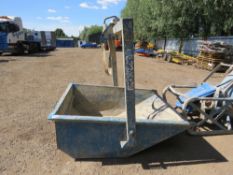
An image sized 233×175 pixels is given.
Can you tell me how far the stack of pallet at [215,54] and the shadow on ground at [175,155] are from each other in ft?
31.9

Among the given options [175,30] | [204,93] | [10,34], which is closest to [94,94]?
[204,93]

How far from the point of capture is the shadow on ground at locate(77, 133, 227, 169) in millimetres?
3174

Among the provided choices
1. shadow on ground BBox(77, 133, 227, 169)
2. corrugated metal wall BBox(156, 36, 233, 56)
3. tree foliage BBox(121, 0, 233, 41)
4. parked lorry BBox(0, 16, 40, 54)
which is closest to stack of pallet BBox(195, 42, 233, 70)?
tree foliage BBox(121, 0, 233, 41)

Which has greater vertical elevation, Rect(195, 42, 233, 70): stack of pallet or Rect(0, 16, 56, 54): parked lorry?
Rect(0, 16, 56, 54): parked lorry

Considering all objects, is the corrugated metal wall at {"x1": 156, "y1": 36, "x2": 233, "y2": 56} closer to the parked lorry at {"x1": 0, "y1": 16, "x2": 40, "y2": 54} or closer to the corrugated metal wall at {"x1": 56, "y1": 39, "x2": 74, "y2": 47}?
the parked lorry at {"x1": 0, "y1": 16, "x2": 40, "y2": 54}

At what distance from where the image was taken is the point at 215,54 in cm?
1262

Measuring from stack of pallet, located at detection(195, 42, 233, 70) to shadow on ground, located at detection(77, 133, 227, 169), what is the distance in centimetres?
974

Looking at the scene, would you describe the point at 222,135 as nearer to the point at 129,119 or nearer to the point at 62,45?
the point at 129,119

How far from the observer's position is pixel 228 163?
3250 mm

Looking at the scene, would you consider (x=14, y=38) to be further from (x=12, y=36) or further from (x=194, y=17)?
(x=194, y=17)

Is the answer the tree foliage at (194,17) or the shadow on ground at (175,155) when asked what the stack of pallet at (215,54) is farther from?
the shadow on ground at (175,155)

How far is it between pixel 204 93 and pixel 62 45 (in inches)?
2158

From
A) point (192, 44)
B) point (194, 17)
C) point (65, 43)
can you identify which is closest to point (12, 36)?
point (194, 17)

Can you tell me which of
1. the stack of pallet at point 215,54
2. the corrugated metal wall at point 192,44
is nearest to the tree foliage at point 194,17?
the corrugated metal wall at point 192,44
